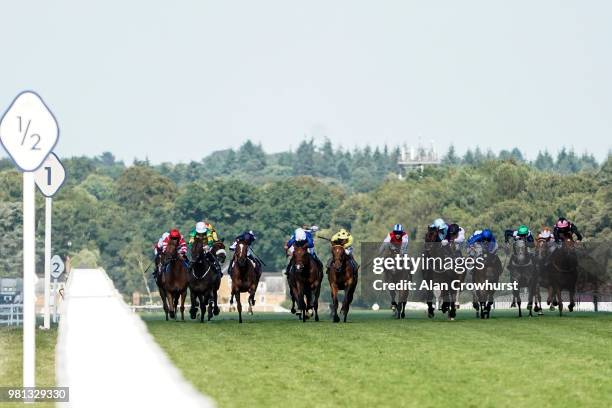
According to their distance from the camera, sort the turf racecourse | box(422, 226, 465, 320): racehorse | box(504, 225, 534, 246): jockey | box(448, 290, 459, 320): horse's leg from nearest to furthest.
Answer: the turf racecourse < box(448, 290, 459, 320): horse's leg < box(422, 226, 465, 320): racehorse < box(504, 225, 534, 246): jockey

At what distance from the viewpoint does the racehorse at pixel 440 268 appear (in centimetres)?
3875

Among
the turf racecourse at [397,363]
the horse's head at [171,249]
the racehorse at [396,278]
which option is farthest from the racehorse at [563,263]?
the horse's head at [171,249]

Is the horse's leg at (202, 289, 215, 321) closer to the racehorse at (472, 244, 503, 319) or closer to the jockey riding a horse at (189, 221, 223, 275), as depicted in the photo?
the jockey riding a horse at (189, 221, 223, 275)

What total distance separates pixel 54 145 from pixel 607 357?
9.43m

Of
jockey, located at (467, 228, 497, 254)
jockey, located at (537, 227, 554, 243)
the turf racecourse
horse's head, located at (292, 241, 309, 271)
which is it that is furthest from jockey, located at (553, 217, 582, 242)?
horse's head, located at (292, 241, 309, 271)

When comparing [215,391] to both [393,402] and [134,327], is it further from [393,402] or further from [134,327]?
[134,327]

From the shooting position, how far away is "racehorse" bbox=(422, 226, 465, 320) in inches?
1526

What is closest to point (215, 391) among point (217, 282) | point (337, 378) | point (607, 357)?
point (337, 378)

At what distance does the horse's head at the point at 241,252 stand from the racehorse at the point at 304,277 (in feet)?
3.53

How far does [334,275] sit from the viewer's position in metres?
37.5

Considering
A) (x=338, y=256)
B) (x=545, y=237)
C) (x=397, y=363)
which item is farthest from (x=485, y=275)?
(x=397, y=363)

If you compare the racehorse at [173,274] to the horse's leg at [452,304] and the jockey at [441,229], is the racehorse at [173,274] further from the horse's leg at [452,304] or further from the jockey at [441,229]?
the horse's leg at [452,304]

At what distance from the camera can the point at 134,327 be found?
3334 cm

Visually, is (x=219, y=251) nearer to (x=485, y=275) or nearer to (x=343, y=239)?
(x=343, y=239)
